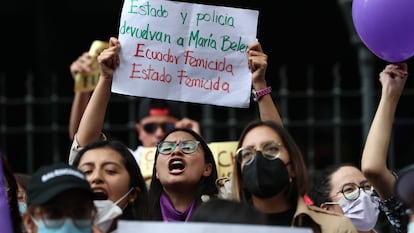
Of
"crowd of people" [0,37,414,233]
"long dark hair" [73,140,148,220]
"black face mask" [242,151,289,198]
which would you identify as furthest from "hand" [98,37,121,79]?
"black face mask" [242,151,289,198]

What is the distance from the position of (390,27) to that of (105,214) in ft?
4.87

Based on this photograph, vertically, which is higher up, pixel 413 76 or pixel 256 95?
pixel 256 95

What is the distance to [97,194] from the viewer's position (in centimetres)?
453

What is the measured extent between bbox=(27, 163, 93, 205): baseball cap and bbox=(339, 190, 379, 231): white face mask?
4.70ft

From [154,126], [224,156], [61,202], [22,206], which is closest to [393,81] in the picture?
[224,156]

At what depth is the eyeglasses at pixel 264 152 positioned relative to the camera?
14.6 feet

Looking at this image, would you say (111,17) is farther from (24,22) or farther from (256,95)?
(256,95)

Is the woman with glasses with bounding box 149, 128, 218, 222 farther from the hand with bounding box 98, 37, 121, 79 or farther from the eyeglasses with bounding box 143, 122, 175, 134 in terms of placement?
the eyeglasses with bounding box 143, 122, 175, 134

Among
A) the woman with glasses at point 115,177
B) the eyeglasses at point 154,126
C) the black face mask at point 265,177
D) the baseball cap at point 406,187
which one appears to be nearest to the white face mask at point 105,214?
the woman with glasses at point 115,177

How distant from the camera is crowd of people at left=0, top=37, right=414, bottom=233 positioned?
397cm

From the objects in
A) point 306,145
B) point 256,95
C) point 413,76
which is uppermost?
point 256,95

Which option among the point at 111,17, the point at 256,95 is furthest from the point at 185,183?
the point at 111,17

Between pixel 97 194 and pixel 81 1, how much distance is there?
20.0ft

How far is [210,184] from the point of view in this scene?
193 inches
